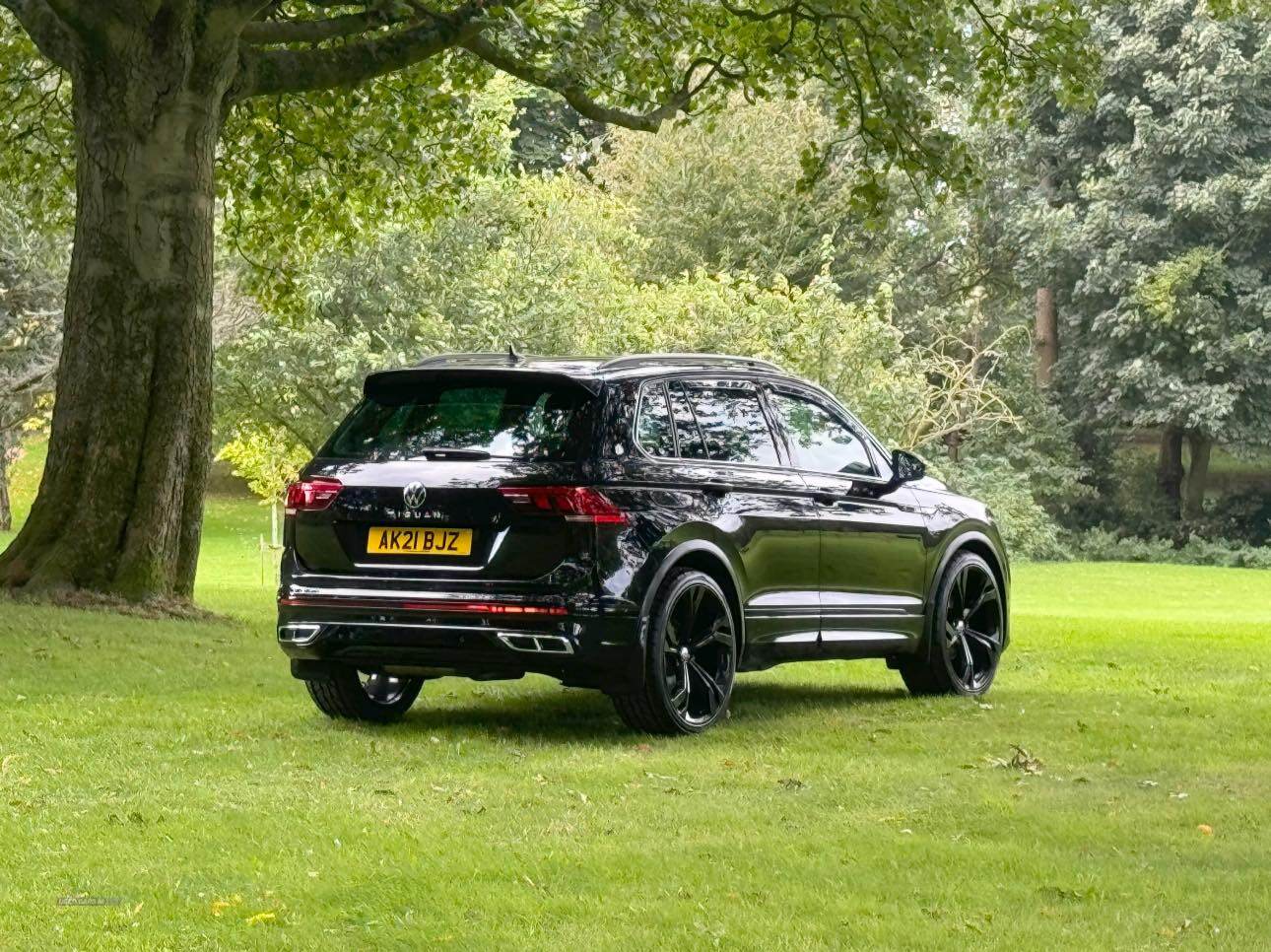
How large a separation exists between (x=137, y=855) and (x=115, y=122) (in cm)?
1005

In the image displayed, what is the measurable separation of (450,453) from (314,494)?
72 cm

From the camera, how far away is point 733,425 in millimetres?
11062

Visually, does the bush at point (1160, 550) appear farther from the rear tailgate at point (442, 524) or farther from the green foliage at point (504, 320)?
the rear tailgate at point (442, 524)

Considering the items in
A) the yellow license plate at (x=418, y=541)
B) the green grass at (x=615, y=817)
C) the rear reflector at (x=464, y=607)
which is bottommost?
the green grass at (x=615, y=817)

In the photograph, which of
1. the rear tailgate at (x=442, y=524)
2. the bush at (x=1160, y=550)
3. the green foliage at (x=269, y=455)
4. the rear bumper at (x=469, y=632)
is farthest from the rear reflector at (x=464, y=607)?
the bush at (x=1160, y=550)

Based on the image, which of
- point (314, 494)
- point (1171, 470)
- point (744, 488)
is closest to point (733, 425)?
point (744, 488)

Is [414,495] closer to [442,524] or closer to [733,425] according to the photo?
[442,524]

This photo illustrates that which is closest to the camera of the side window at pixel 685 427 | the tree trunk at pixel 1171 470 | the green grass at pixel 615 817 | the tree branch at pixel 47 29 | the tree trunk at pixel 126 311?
the green grass at pixel 615 817

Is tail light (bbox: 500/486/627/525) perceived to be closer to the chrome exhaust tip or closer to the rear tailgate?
the rear tailgate

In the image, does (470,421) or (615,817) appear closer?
(615,817)

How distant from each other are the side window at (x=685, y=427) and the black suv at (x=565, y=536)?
0.01 metres

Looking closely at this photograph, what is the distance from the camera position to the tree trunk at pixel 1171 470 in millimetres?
54062

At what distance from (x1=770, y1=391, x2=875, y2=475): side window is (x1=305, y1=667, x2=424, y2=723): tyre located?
2.41m

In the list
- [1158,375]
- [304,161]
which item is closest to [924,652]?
[304,161]
